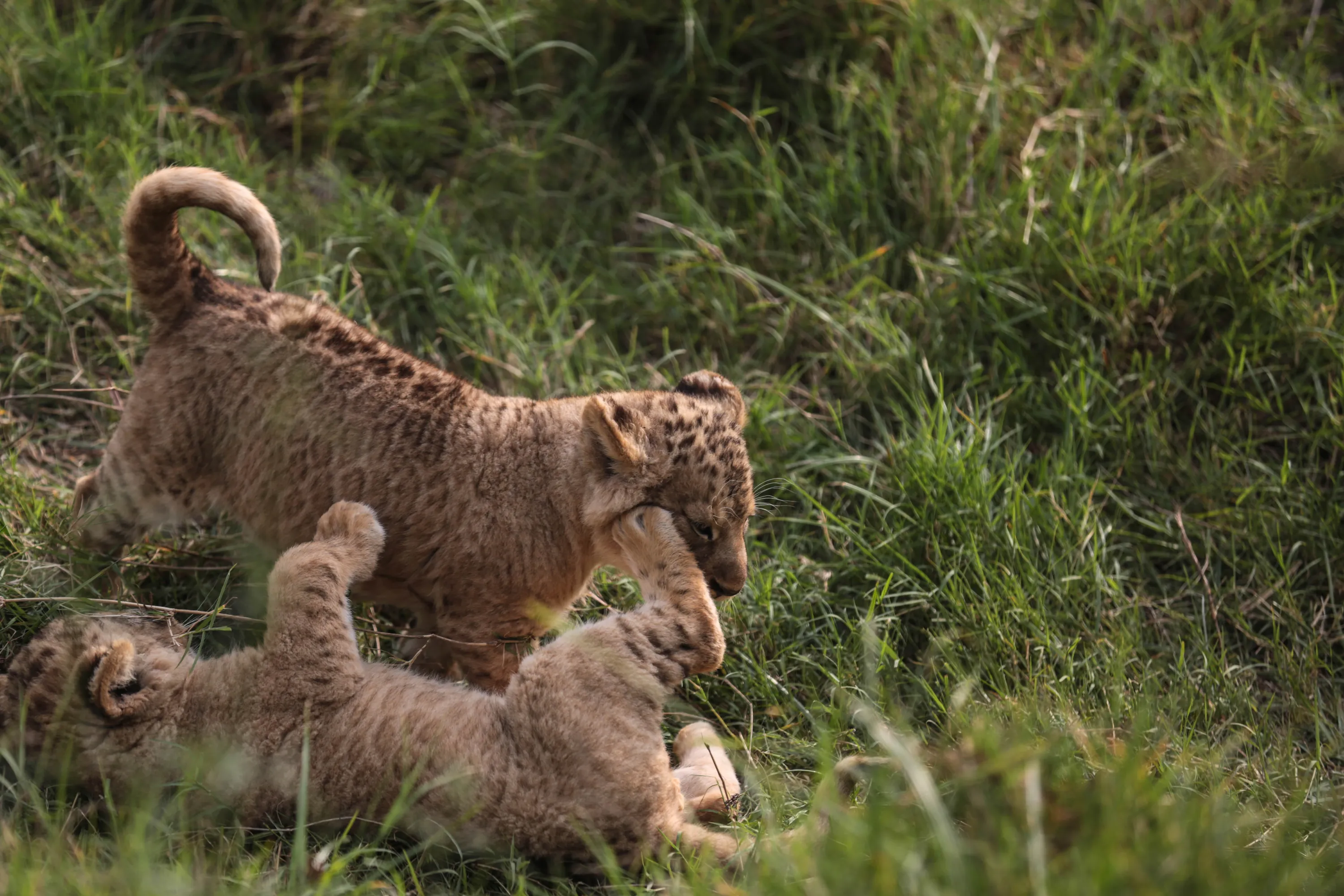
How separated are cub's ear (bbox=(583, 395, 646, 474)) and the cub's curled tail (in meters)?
1.31

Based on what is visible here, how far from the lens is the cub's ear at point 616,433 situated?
4.03m

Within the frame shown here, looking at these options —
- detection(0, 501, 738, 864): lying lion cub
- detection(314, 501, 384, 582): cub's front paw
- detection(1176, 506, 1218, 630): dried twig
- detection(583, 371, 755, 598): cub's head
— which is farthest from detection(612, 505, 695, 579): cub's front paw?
detection(1176, 506, 1218, 630): dried twig

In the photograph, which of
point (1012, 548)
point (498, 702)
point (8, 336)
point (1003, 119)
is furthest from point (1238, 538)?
point (8, 336)

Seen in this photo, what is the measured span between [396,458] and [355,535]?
35cm

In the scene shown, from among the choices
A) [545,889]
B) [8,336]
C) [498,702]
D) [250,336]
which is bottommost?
[545,889]

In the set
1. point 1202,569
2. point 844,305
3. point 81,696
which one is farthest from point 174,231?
point 1202,569

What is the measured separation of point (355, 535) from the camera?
4.04m

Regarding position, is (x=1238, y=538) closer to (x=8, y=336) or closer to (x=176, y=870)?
(x=176, y=870)

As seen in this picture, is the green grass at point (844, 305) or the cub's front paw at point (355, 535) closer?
the cub's front paw at point (355, 535)

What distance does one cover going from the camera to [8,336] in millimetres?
5336

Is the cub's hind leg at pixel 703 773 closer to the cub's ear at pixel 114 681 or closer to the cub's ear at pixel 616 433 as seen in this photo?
the cub's ear at pixel 616 433

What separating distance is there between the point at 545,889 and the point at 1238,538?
3.28 meters

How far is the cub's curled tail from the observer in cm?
422

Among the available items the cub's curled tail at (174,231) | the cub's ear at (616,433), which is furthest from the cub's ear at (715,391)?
the cub's curled tail at (174,231)
